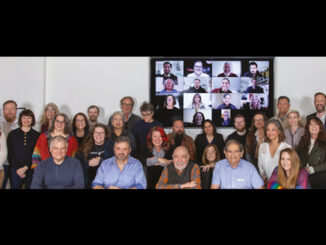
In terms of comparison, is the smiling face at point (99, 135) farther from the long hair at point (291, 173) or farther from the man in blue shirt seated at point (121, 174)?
the long hair at point (291, 173)

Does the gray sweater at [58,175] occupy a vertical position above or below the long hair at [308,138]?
below

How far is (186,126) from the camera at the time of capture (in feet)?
22.4

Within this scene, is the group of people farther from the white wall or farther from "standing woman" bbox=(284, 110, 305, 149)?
the white wall

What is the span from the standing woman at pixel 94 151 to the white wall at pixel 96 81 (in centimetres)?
162

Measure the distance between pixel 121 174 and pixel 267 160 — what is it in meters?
1.75

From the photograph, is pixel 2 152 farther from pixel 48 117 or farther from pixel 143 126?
pixel 143 126

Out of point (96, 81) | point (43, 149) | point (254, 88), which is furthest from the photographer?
point (96, 81)

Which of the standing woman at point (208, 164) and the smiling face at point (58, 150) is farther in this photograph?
the standing woman at point (208, 164)

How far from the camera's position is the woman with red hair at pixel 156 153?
5.20 meters

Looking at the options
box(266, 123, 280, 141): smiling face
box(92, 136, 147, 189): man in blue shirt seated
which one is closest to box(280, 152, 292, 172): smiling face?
box(266, 123, 280, 141): smiling face

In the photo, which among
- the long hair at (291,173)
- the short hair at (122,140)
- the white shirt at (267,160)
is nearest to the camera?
the long hair at (291,173)

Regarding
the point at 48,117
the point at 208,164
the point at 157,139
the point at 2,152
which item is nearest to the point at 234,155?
the point at 208,164

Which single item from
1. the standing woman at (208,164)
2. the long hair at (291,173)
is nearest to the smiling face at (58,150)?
the standing woman at (208,164)

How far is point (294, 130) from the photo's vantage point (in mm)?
5594
